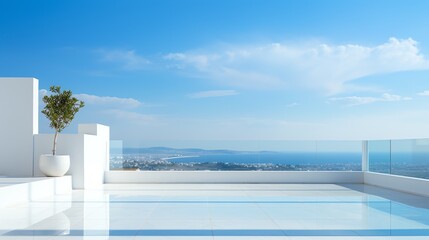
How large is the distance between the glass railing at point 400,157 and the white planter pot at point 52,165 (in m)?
7.09

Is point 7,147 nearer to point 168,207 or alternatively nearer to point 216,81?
point 168,207

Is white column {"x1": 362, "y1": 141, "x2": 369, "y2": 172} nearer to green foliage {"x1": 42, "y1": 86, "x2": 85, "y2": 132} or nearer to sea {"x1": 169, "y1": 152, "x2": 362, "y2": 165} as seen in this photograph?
sea {"x1": 169, "y1": 152, "x2": 362, "y2": 165}

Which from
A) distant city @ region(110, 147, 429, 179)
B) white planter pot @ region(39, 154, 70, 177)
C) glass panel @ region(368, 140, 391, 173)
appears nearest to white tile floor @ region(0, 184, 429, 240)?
white planter pot @ region(39, 154, 70, 177)

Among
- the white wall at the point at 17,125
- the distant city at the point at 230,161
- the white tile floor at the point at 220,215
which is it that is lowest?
the white tile floor at the point at 220,215

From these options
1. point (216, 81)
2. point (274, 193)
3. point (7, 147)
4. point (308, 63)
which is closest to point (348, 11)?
point (308, 63)

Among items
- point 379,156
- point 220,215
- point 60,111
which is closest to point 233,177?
point 379,156

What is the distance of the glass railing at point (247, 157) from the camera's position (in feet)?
41.9

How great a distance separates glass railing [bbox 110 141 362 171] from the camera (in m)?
12.8

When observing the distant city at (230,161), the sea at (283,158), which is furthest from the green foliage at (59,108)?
the sea at (283,158)

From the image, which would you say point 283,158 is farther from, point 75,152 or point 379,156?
point 75,152

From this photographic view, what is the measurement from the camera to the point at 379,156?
12.0 metres

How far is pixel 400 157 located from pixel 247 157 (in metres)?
3.85

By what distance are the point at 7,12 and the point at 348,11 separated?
12.3 meters

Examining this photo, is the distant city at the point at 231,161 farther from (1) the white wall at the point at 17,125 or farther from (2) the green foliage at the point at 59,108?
(1) the white wall at the point at 17,125
